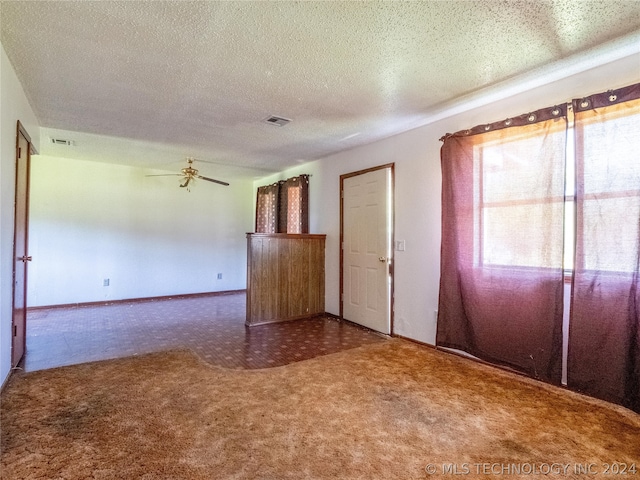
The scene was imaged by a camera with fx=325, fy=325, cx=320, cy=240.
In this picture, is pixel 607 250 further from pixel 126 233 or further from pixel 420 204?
pixel 126 233

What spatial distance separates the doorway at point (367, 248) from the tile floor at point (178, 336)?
268 millimetres

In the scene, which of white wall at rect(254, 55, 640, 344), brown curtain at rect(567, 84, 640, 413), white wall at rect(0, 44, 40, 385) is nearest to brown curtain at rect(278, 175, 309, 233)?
white wall at rect(254, 55, 640, 344)

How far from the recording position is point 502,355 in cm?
283

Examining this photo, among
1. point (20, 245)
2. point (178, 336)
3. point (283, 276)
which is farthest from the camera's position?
point (283, 276)

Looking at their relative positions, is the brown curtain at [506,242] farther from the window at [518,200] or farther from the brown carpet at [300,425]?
the brown carpet at [300,425]

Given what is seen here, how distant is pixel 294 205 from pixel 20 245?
3.69m

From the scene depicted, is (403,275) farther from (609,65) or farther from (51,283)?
(51,283)

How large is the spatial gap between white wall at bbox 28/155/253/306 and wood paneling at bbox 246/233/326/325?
8.69 feet

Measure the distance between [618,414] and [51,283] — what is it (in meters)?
7.01

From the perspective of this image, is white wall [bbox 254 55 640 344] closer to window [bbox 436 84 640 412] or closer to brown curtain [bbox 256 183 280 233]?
window [bbox 436 84 640 412]

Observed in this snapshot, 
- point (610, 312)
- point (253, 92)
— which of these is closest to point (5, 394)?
point (253, 92)

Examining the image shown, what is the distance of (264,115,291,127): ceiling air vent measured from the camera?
3.50 m

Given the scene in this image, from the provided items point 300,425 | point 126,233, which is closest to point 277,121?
point 300,425

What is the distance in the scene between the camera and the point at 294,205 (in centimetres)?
581
